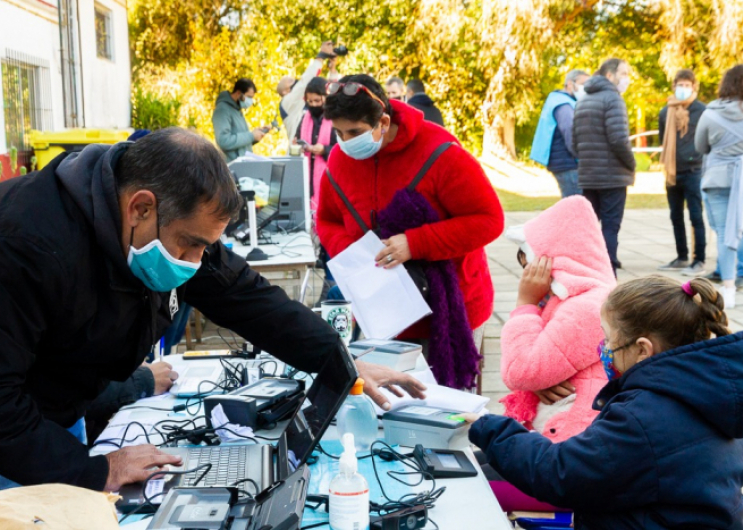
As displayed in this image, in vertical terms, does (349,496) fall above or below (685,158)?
below

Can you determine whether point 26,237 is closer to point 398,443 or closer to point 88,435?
point 398,443

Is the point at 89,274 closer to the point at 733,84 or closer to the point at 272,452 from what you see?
the point at 272,452

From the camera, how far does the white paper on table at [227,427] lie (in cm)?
235

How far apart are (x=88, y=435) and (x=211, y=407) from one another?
88cm

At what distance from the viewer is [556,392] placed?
2666 millimetres

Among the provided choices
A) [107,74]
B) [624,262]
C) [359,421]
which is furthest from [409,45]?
[359,421]

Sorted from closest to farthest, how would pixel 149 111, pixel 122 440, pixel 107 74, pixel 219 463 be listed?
pixel 219 463 < pixel 122 440 < pixel 107 74 < pixel 149 111

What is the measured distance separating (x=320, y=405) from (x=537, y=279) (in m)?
1.04

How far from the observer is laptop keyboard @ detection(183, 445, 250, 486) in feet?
6.57

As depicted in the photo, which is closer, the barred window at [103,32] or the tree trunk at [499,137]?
the barred window at [103,32]

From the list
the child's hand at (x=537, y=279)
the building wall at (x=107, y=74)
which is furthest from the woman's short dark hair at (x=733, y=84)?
the building wall at (x=107, y=74)

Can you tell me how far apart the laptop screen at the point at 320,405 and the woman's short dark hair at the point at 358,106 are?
1281 mm

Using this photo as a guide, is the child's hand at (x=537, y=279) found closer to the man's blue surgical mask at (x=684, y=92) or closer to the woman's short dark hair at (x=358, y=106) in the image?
the woman's short dark hair at (x=358, y=106)
